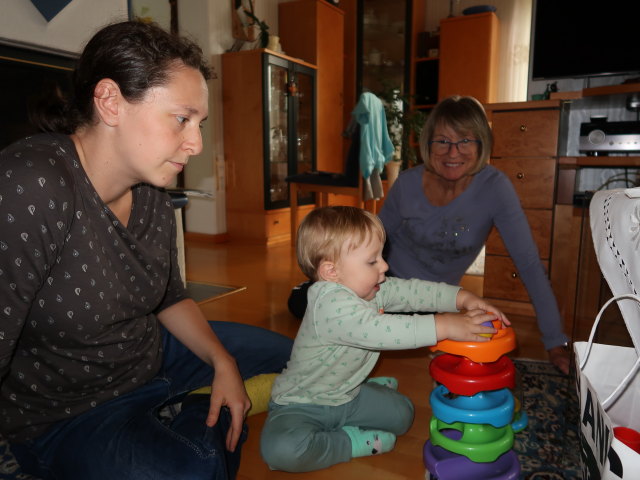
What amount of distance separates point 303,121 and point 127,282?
146 inches

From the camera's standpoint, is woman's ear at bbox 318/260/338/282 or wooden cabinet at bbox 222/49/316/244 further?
wooden cabinet at bbox 222/49/316/244

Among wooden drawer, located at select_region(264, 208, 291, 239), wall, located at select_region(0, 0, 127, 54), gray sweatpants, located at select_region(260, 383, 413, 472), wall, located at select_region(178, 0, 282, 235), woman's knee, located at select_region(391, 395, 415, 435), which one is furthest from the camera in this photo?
wooden drawer, located at select_region(264, 208, 291, 239)

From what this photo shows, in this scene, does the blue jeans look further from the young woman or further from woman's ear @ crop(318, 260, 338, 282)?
woman's ear @ crop(318, 260, 338, 282)

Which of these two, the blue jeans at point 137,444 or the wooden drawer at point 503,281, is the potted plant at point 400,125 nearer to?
the wooden drawer at point 503,281

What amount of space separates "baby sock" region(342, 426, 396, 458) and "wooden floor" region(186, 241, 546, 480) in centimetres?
2

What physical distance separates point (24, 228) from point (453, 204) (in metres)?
1.22

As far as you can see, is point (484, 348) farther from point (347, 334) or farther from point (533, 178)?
point (533, 178)

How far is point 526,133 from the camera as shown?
214 centimetres

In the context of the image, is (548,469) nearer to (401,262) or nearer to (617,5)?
(401,262)

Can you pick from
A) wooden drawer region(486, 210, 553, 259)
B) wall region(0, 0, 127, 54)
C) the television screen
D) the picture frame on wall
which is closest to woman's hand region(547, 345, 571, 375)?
wooden drawer region(486, 210, 553, 259)

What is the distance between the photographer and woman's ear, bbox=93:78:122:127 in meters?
0.79

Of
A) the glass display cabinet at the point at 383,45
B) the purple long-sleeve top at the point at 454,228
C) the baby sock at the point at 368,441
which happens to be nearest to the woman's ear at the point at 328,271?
the baby sock at the point at 368,441

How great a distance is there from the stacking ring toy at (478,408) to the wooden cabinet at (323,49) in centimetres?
389

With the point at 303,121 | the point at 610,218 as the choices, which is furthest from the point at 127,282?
the point at 303,121
